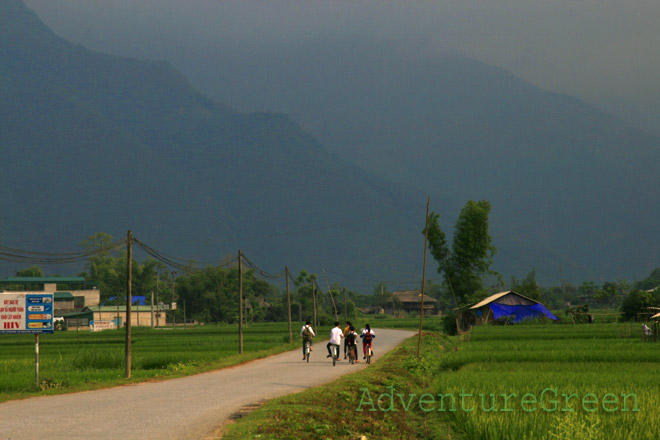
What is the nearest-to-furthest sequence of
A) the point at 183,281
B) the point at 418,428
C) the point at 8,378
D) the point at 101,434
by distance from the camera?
1. the point at 101,434
2. the point at 418,428
3. the point at 8,378
4. the point at 183,281

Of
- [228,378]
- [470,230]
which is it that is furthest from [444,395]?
[470,230]

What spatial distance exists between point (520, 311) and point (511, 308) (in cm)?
118

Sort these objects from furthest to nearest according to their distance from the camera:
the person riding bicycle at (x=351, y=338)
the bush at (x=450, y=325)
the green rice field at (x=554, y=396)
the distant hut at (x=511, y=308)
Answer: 1. the distant hut at (x=511, y=308)
2. the bush at (x=450, y=325)
3. the person riding bicycle at (x=351, y=338)
4. the green rice field at (x=554, y=396)

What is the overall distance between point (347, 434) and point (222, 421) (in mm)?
3022

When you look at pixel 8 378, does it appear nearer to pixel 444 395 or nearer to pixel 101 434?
pixel 101 434

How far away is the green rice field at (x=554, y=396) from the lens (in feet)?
44.3

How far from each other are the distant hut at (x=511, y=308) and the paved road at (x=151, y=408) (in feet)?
182

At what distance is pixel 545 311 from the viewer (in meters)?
84.4

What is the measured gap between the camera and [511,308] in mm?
83188

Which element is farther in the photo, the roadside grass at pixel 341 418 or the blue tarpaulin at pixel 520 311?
the blue tarpaulin at pixel 520 311

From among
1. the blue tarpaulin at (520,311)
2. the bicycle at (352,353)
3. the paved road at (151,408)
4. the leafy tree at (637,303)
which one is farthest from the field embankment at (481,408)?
the leafy tree at (637,303)

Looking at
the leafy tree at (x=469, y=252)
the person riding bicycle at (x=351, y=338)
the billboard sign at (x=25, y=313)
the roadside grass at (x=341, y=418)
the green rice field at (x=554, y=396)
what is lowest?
the roadside grass at (x=341, y=418)

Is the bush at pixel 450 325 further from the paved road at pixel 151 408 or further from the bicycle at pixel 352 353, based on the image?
the paved road at pixel 151 408

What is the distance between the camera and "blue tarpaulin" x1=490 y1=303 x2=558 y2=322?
82.2 metres
